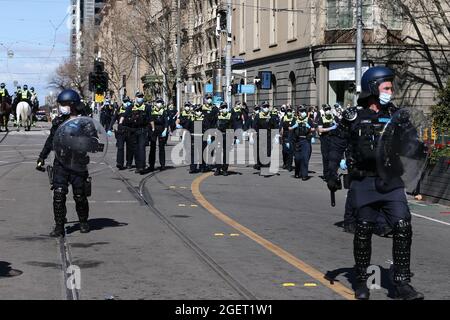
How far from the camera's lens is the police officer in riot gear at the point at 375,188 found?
645 cm

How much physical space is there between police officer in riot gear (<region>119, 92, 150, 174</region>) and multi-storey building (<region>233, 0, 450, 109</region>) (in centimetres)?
1629

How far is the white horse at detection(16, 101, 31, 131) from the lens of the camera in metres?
37.7

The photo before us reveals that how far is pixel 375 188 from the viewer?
6496mm

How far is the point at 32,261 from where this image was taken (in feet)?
26.9

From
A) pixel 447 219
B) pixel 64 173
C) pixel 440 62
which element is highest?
pixel 440 62

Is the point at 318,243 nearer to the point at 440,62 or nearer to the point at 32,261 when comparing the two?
the point at 32,261

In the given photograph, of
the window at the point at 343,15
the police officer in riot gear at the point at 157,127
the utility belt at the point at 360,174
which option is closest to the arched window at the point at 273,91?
the window at the point at 343,15

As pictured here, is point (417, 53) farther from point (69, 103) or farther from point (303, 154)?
point (69, 103)

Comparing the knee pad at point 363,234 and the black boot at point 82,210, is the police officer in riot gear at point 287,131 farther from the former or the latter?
the knee pad at point 363,234

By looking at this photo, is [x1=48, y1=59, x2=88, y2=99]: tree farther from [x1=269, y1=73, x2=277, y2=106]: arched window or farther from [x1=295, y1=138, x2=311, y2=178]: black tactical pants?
[x1=295, y1=138, x2=311, y2=178]: black tactical pants

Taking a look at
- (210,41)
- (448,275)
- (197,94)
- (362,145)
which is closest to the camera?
(362,145)

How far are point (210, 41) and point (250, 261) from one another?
54.9 m

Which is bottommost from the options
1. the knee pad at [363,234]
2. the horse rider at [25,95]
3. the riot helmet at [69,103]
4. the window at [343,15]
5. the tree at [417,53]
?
the knee pad at [363,234]

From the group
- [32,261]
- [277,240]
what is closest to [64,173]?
[32,261]
